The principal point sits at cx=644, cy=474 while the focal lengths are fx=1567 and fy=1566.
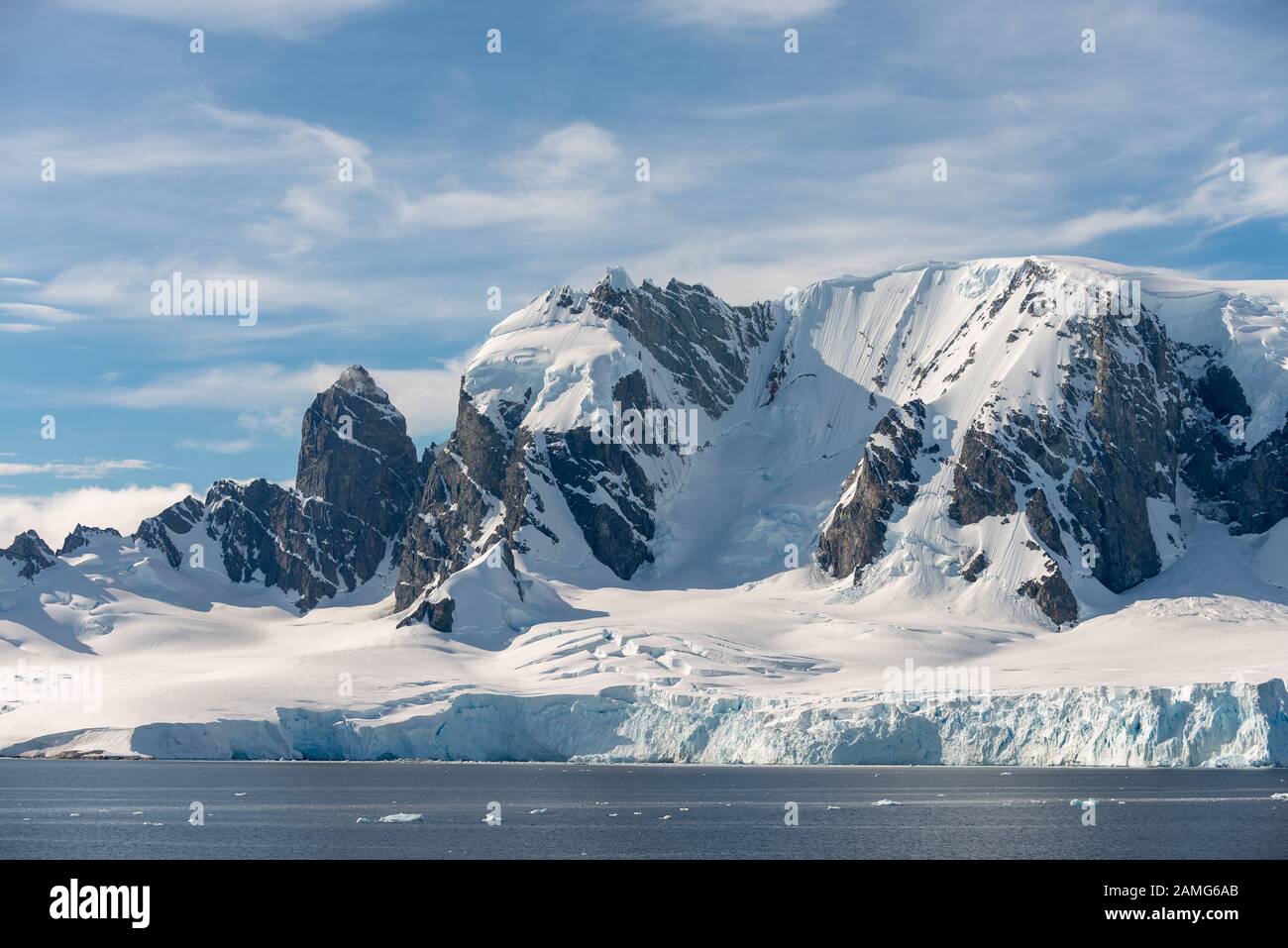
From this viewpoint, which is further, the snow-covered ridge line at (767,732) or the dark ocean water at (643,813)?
the snow-covered ridge line at (767,732)

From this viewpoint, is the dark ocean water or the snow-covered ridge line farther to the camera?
the snow-covered ridge line

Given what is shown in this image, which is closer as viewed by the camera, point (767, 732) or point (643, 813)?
point (643, 813)

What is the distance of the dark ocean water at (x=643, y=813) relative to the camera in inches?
3691

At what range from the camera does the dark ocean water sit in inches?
3691

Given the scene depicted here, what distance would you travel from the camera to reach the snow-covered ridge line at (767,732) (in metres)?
168

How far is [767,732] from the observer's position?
607ft

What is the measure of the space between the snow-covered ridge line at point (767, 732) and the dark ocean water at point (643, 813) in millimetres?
3859

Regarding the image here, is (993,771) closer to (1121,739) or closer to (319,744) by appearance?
(1121,739)

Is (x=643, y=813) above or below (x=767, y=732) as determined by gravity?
above

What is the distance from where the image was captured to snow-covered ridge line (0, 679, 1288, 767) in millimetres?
167625

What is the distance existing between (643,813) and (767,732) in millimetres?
67821

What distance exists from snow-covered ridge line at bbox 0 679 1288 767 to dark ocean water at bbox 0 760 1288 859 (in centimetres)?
386
